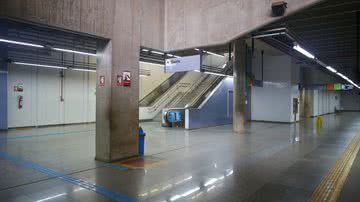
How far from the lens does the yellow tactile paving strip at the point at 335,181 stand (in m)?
3.95

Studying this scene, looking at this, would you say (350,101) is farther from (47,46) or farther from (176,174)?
(47,46)

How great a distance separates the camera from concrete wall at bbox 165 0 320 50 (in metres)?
5.39

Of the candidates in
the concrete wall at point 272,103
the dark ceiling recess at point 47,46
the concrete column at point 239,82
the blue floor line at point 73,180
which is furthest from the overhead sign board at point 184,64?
the concrete wall at point 272,103

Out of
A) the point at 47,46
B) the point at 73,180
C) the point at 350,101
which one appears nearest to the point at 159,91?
the point at 47,46

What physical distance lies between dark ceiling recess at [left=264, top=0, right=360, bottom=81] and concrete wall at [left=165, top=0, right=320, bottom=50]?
60 cm

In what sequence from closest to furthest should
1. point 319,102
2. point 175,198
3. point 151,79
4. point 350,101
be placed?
point 175,198 < point 151,79 < point 319,102 < point 350,101

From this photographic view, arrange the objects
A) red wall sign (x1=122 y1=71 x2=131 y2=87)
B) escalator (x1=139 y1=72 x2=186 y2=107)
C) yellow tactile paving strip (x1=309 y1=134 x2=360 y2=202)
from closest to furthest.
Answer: yellow tactile paving strip (x1=309 y1=134 x2=360 y2=202)
red wall sign (x1=122 y1=71 x2=131 y2=87)
escalator (x1=139 y1=72 x2=186 y2=107)

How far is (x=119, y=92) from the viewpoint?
20.0 ft

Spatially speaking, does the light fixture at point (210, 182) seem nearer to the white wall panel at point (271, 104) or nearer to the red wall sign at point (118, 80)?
the red wall sign at point (118, 80)

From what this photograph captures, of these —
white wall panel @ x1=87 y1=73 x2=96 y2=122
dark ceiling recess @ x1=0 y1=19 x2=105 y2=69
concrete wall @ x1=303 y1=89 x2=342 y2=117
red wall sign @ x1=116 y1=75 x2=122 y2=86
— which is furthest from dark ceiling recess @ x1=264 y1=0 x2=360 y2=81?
concrete wall @ x1=303 y1=89 x2=342 y2=117

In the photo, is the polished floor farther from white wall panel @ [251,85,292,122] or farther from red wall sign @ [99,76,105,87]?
white wall panel @ [251,85,292,122]

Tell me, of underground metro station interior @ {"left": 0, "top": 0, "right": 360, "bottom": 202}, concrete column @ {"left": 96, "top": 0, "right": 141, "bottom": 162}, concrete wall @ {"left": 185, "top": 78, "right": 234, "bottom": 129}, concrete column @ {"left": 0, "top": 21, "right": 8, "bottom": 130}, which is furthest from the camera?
concrete wall @ {"left": 185, "top": 78, "right": 234, "bottom": 129}

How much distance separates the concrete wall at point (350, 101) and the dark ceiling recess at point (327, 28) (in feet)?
98.4

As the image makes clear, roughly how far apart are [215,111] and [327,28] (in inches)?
300
